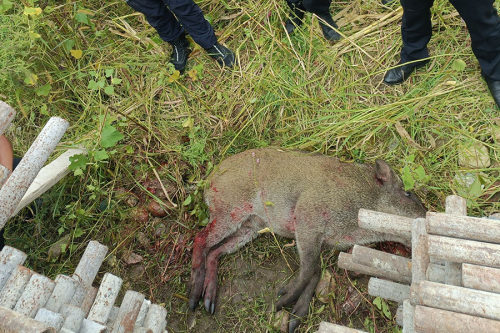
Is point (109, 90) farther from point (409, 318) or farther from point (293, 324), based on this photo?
point (409, 318)

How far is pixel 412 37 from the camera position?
4.38 m

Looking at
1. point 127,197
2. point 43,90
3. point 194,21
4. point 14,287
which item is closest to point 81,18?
point 43,90

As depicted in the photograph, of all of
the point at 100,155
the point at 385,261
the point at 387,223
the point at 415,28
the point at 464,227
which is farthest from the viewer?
the point at 100,155

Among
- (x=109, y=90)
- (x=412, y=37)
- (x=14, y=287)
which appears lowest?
(x=412, y=37)

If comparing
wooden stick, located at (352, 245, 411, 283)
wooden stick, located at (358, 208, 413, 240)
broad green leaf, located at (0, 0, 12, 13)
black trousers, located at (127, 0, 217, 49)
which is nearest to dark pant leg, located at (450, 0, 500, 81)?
wooden stick, located at (358, 208, 413, 240)

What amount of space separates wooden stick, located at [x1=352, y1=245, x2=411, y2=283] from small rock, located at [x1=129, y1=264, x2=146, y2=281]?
85.9 inches

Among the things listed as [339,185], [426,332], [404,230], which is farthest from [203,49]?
[426,332]

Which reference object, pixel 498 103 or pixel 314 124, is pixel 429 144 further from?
pixel 314 124

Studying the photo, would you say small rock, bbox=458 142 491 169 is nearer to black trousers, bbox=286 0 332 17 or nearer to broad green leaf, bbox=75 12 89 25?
black trousers, bbox=286 0 332 17

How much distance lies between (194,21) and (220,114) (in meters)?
1.05

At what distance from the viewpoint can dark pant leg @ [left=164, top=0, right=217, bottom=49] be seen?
4.64 meters

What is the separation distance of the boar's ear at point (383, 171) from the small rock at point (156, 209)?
223cm

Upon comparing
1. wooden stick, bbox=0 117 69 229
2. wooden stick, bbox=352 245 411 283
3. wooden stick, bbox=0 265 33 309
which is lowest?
wooden stick, bbox=352 245 411 283

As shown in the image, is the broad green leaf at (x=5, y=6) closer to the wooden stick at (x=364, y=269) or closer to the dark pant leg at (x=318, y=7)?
the dark pant leg at (x=318, y=7)
